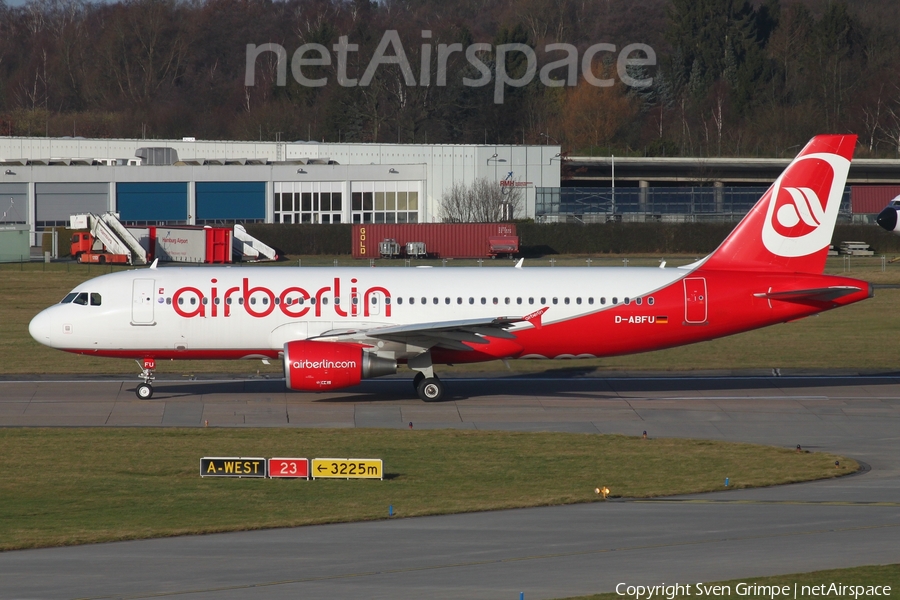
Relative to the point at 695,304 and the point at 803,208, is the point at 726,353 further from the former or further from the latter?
the point at 695,304

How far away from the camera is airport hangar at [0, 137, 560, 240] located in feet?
331

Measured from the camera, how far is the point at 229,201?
10362 cm

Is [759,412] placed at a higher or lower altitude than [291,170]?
lower

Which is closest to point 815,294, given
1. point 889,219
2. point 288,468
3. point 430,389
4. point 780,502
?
point 430,389

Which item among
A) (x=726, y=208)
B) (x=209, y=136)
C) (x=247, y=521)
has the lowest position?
(x=247, y=521)

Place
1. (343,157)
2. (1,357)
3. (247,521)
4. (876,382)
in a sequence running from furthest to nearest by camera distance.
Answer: (343,157) < (1,357) < (876,382) < (247,521)

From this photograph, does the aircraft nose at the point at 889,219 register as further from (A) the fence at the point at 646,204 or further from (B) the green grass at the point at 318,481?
(A) the fence at the point at 646,204

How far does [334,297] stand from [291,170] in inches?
2961

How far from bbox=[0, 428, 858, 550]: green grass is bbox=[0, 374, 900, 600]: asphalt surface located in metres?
0.85

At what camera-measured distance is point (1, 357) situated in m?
41.2

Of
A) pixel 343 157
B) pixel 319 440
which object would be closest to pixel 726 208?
pixel 343 157

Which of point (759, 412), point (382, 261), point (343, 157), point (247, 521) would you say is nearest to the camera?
point (247, 521)

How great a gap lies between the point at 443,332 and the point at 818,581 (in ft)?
56.2

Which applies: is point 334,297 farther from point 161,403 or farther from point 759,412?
point 759,412
